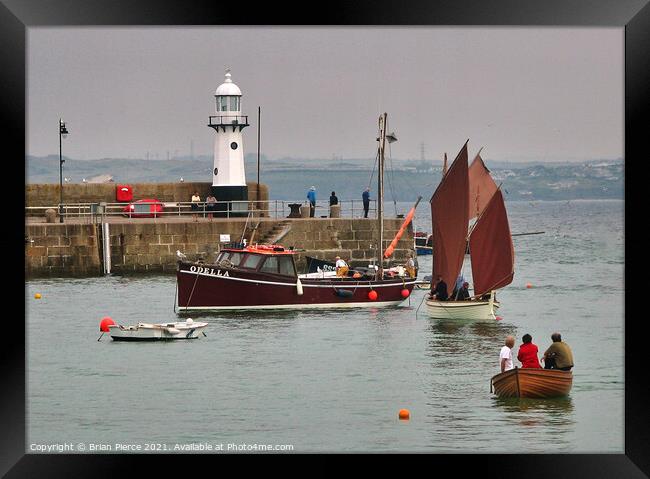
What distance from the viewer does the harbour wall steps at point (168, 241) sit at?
144ft

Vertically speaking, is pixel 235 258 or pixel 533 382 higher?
pixel 235 258

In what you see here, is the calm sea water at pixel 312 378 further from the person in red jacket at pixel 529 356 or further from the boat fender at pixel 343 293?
the person in red jacket at pixel 529 356

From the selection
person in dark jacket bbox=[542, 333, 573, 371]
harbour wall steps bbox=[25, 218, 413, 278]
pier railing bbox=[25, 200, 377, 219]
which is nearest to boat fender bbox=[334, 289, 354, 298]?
harbour wall steps bbox=[25, 218, 413, 278]

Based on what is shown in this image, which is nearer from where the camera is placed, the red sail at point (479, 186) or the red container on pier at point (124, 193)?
the red sail at point (479, 186)

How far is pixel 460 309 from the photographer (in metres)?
34.8

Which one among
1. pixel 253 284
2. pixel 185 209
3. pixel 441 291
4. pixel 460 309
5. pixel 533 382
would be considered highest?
pixel 185 209

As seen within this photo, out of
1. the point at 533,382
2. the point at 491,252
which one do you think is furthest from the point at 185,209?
the point at 533,382

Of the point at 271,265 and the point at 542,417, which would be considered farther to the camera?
the point at 271,265

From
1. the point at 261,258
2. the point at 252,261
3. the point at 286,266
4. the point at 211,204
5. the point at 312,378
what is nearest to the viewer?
the point at 312,378

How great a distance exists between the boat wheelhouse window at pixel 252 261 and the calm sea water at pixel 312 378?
4.18 feet

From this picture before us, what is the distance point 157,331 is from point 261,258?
576cm

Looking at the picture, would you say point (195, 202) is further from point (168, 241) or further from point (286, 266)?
point (286, 266)

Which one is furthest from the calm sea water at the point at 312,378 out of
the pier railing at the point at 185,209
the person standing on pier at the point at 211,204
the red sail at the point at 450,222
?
the person standing on pier at the point at 211,204
